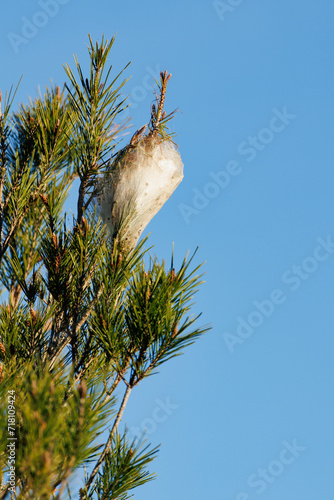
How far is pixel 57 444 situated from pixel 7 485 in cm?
33

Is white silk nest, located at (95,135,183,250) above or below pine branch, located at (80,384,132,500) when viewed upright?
above

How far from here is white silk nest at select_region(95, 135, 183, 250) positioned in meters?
2.45

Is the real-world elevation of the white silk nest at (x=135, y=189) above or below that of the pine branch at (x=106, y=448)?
above

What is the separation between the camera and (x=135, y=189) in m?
2.49

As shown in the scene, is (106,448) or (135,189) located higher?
(135,189)

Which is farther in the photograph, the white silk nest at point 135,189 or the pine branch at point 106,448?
the white silk nest at point 135,189

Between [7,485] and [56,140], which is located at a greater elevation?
[56,140]

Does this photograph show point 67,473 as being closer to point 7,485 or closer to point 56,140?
point 7,485

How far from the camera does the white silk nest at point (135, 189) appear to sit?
2.45m

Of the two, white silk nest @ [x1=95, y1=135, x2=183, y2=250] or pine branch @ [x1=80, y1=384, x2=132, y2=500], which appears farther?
white silk nest @ [x1=95, y1=135, x2=183, y2=250]

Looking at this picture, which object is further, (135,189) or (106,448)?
(135,189)

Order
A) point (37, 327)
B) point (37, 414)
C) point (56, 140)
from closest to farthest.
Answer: point (37, 414)
point (37, 327)
point (56, 140)

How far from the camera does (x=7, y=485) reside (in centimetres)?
179

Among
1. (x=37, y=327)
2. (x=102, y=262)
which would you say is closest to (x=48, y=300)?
(x=37, y=327)
